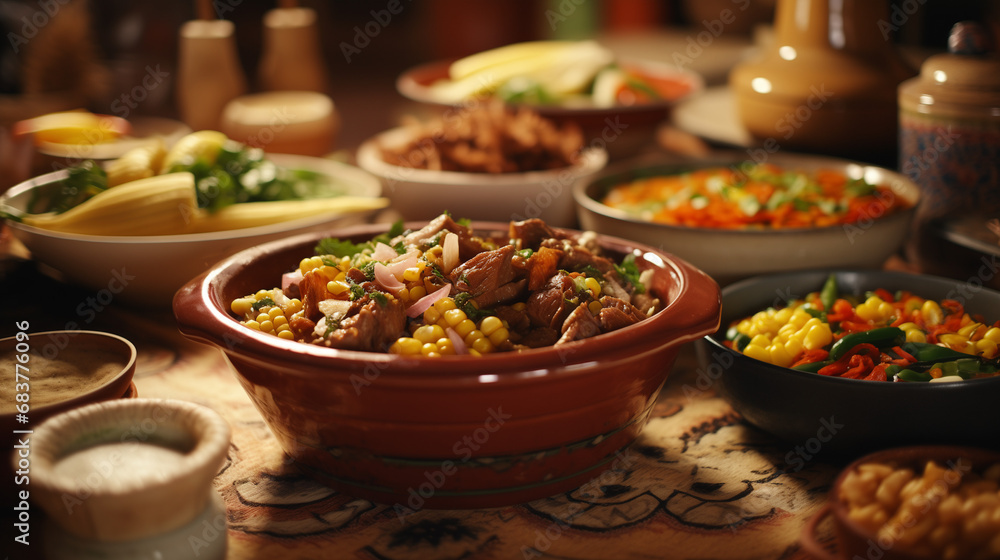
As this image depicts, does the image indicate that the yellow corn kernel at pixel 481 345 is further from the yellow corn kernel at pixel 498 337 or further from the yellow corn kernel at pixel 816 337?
the yellow corn kernel at pixel 816 337

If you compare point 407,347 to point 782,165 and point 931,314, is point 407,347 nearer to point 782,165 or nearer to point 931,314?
Answer: point 931,314

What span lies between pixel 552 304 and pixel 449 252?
26cm

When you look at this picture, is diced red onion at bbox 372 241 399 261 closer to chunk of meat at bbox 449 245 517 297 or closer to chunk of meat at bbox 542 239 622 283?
chunk of meat at bbox 449 245 517 297

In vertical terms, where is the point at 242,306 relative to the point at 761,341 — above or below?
above

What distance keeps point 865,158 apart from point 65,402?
2.89 meters

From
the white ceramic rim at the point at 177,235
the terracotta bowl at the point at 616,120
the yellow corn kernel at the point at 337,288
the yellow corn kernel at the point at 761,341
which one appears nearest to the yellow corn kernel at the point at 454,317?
the yellow corn kernel at the point at 337,288

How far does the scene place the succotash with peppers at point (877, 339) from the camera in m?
1.74

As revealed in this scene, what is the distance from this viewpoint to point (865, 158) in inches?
125

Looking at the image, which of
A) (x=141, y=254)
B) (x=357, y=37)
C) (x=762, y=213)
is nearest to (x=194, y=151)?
(x=141, y=254)

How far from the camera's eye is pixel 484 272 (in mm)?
1705

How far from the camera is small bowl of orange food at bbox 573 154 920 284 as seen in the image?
92.2 inches

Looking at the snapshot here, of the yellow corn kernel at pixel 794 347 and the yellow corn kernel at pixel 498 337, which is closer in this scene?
the yellow corn kernel at pixel 498 337

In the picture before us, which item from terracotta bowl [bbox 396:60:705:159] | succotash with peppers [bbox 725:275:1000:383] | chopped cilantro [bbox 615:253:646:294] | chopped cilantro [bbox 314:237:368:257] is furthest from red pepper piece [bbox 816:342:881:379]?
terracotta bowl [bbox 396:60:705:159]

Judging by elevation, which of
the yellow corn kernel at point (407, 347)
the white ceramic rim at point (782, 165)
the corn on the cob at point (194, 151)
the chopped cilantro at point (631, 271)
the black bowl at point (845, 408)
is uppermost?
the corn on the cob at point (194, 151)
